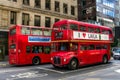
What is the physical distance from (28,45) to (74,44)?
18.9 ft

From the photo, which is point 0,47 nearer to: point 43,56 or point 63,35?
point 43,56

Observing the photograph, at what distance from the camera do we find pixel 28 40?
78.5 ft

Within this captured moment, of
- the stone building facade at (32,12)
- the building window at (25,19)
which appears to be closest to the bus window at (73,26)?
the stone building facade at (32,12)

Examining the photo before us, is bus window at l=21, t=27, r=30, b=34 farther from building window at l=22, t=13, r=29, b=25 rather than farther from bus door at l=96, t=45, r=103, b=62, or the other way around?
building window at l=22, t=13, r=29, b=25

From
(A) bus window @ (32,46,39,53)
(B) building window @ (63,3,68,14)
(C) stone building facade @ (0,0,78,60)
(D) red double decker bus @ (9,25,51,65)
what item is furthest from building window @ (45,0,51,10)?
(A) bus window @ (32,46,39,53)

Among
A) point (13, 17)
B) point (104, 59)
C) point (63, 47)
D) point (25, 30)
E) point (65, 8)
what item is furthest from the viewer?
point (65, 8)

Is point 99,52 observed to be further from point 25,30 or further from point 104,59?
point 25,30

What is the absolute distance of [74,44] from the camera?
20500 millimetres

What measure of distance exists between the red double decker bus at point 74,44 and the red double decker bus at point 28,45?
3712 millimetres

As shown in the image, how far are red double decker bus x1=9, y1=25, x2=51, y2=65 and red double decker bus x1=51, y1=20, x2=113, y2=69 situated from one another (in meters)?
3.71

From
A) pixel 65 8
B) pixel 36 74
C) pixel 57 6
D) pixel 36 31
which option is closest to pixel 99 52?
pixel 36 31

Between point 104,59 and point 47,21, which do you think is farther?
point 47,21

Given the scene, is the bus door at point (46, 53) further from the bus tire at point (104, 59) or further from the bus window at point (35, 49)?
the bus tire at point (104, 59)

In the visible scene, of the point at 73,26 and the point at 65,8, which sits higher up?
the point at 65,8
